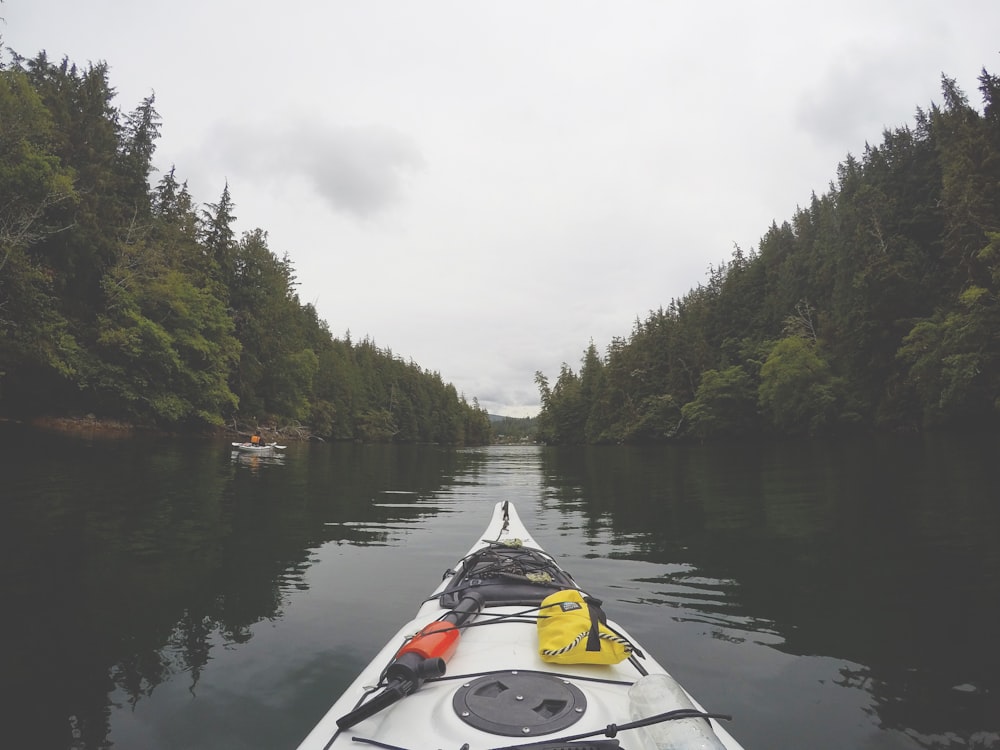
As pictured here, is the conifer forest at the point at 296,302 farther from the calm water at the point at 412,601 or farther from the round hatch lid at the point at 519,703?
the round hatch lid at the point at 519,703

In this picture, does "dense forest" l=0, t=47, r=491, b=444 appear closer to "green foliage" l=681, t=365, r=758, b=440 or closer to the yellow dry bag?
the yellow dry bag

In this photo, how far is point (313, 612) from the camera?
18.0 ft

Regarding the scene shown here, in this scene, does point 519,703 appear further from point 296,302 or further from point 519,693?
point 296,302

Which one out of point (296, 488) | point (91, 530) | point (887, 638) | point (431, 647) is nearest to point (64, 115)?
point (296, 488)

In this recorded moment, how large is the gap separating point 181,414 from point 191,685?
32.8 m

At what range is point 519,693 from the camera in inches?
101

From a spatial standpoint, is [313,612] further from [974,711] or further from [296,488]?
[296,488]

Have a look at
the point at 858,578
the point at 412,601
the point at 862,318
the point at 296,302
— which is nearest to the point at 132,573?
the point at 412,601

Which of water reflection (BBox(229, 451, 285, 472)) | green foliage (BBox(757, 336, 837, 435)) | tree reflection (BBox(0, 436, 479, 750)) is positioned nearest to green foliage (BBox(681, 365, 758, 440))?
green foliage (BBox(757, 336, 837, 435))

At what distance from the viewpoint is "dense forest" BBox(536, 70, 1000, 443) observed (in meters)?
29.8

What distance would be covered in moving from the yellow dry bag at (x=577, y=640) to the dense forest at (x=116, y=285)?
23937mm

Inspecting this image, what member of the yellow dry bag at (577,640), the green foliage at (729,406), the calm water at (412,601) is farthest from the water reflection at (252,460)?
the green foliage at (729,406)

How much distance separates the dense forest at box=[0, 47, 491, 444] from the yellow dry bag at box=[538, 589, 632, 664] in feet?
78.5

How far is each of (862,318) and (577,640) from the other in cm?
4498
